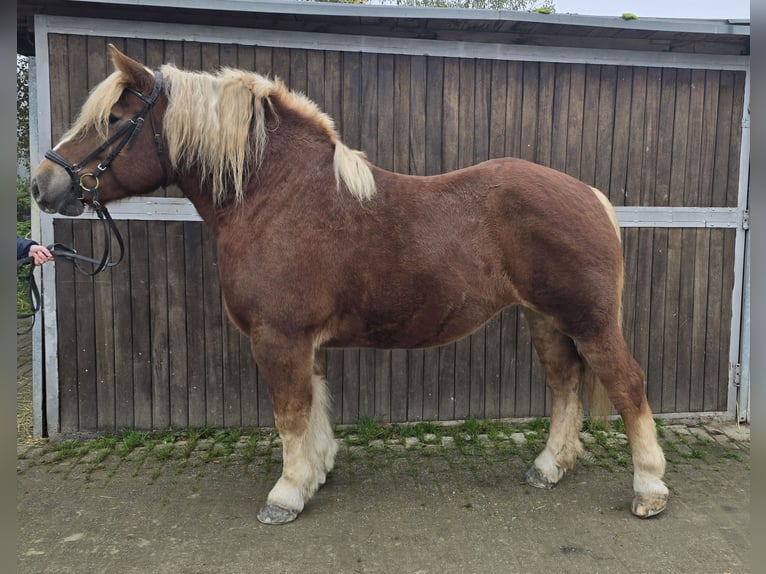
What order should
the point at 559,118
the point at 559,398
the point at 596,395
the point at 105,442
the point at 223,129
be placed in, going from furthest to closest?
the point at 559,118 → the point at 105,442 → the point at 559,398 → the point at 596,395 → the point at 223,129

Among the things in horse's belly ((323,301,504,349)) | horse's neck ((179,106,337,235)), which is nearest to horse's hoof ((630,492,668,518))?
horse's belly ((323,301,504,349))

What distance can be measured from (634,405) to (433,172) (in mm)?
2077

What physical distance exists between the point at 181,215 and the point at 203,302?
64 cm

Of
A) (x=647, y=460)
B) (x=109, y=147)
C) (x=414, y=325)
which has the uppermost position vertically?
(x=109, y=147)

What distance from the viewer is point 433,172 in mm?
3807

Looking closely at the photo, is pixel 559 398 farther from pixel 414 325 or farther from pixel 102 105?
pixel 102 105

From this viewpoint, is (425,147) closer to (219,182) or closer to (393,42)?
(393,42)

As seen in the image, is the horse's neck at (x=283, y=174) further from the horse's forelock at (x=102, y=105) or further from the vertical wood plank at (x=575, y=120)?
the vertical wood plank at (x=575, y=120)

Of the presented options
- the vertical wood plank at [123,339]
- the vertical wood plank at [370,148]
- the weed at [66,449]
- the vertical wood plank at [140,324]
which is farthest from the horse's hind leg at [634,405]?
the weed at [66,449]

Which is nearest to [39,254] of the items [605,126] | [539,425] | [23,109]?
[539,425]

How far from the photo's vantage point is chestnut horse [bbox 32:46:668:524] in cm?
247

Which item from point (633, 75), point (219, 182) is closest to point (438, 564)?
point (219, 182)

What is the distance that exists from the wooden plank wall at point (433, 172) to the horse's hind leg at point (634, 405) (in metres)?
1.32

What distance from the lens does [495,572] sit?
7.23 feet
